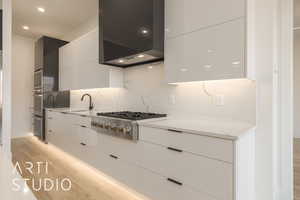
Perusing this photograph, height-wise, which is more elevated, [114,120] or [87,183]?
[114,120]

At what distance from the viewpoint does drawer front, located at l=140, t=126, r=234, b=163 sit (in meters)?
1.21

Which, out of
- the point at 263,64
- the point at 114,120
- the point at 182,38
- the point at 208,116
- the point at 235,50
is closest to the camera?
the point at 235,50

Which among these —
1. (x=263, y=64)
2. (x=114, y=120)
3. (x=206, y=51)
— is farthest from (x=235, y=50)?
(x=114, y=120)

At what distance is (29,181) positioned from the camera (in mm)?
2348

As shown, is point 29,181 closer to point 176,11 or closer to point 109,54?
point 109,54

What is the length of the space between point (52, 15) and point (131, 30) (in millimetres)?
2697

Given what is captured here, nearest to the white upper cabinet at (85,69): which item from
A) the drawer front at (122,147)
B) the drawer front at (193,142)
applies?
the drawer front at (122,147)

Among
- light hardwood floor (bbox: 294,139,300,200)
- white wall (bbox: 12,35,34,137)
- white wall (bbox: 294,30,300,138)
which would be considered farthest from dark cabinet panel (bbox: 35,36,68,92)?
white wall (bbox: 294,30,300,138)

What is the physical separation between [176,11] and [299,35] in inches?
189

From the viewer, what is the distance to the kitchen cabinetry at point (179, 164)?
1.22m

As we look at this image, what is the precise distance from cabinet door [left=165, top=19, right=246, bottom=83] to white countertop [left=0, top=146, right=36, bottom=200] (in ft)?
4.99

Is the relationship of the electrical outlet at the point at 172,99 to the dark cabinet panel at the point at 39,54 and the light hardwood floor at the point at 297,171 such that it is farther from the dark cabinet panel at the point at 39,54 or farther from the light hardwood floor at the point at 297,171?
the dark cabinet panel at the point at 39,54

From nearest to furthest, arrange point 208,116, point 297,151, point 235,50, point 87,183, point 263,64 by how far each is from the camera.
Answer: point 235,50
point 263,64
point 208,116
point 87,183
point 297,151

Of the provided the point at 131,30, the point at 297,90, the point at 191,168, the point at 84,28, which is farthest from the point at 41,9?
the point at 297,90
